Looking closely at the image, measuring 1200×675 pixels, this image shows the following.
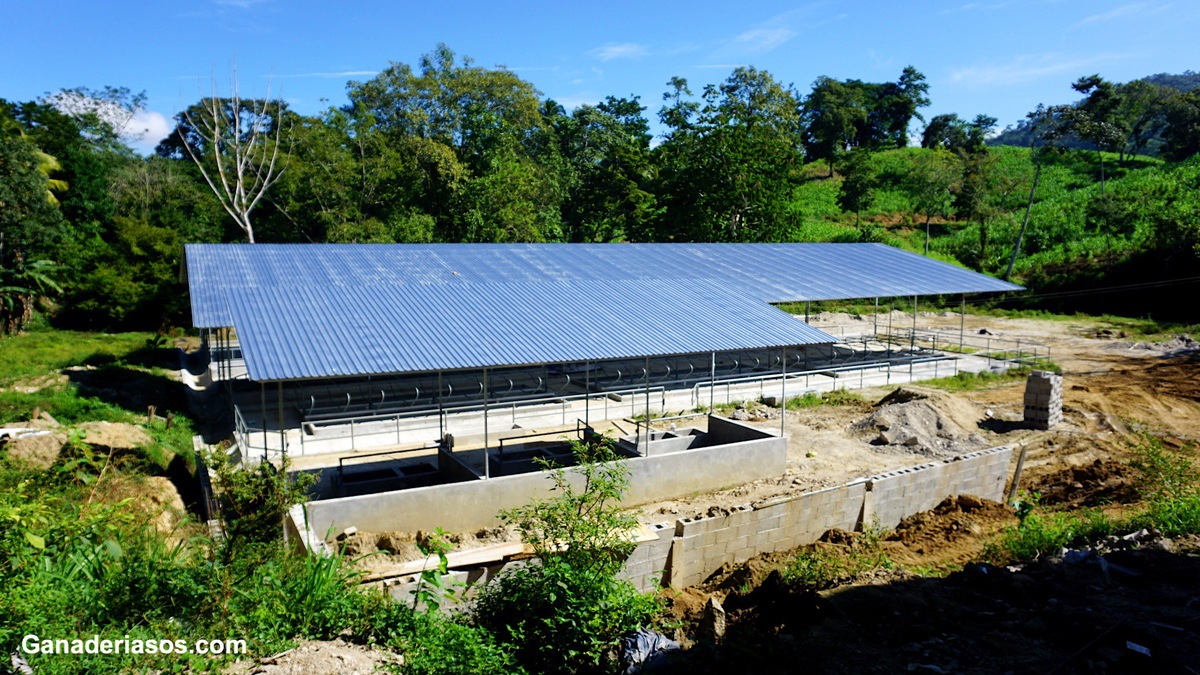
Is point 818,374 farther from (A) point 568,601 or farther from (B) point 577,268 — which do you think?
(A) point 568,601

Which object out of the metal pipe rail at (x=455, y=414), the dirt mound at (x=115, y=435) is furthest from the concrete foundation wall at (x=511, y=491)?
the dirt mound at (x=115, y=435)

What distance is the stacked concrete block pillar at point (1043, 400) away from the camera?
1981 cm

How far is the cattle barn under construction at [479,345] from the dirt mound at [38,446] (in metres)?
3.19

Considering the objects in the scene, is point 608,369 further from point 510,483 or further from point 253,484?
point 253,484

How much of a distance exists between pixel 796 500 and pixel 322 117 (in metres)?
43.4

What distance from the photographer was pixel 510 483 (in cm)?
1312

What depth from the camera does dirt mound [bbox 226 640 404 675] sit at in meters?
6.84

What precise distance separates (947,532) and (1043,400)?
26.9 feet

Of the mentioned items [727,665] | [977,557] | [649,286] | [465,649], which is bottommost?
[977,557]

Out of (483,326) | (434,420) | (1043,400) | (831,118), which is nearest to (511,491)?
(483,326)

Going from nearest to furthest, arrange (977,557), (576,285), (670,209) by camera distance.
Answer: (977,557) → (576,285) → (670,209)

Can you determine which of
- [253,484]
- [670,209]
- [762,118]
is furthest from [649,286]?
[762,118]

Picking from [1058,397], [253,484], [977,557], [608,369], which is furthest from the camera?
[608,369]

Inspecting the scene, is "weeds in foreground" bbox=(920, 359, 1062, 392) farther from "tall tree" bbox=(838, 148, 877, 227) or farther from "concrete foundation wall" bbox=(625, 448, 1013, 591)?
"tall tree" bbox=(838, 148, 877, 227)
